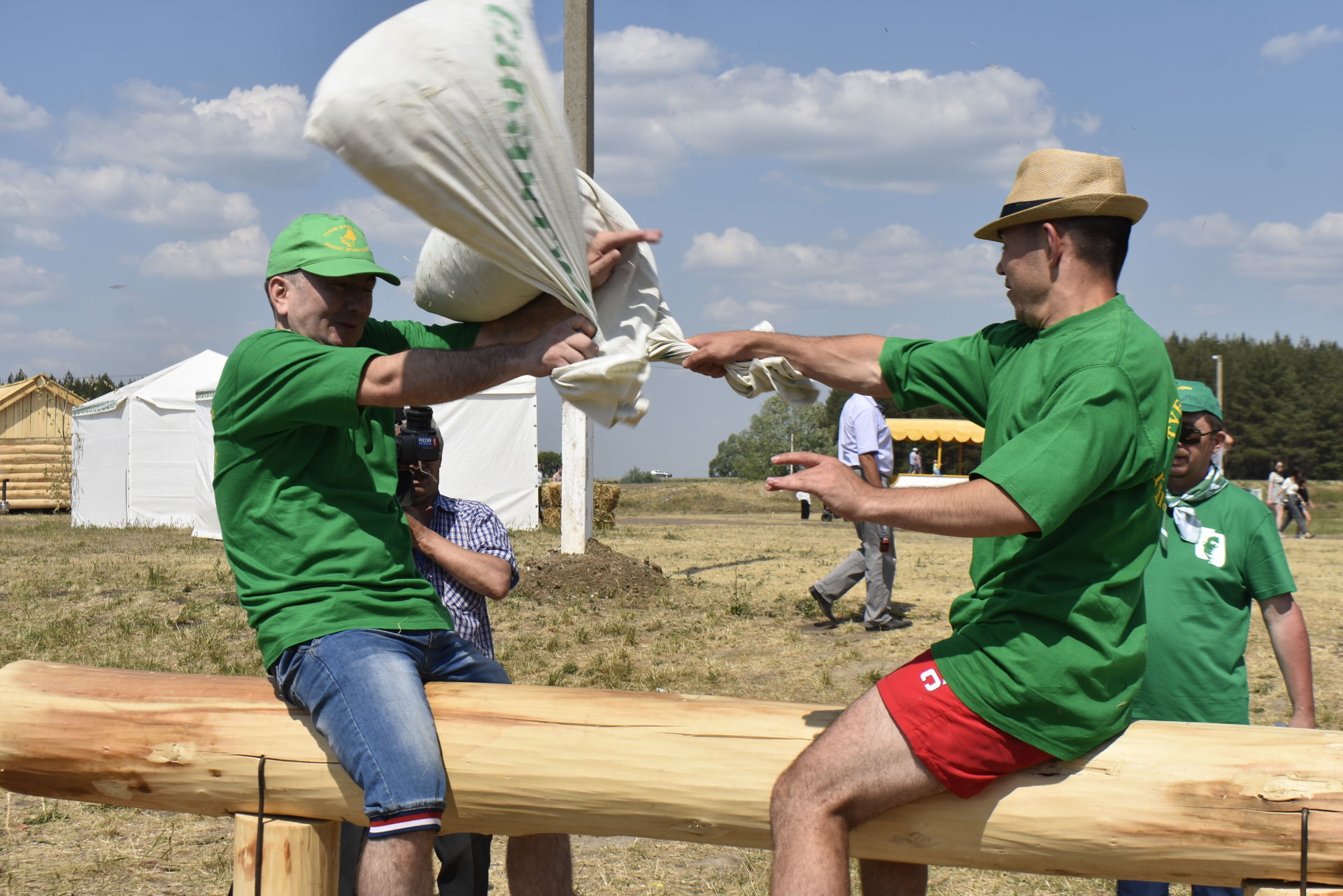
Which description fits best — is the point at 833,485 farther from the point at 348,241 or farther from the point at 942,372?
the point at 348,241

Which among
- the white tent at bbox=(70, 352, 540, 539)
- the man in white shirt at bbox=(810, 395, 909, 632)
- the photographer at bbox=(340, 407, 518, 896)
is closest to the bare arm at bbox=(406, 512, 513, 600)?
the photographer at bbox=(340, 407, 518, 896)

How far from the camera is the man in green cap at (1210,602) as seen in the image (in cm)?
298

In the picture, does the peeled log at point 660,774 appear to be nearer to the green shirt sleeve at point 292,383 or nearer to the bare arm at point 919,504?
the bare arm at point 919,504

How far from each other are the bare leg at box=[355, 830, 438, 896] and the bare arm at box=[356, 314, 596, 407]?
973 mm

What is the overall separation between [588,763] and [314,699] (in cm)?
67

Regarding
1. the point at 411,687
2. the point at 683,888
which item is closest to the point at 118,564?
the point at 683,888

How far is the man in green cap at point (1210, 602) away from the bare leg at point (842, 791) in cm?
121

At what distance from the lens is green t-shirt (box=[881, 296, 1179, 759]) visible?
195cm

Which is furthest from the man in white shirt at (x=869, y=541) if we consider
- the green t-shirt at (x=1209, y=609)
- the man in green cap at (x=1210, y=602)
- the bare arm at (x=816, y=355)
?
the bare arm at (x=816, y=355)

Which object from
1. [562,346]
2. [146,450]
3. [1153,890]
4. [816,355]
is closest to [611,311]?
[562,346]

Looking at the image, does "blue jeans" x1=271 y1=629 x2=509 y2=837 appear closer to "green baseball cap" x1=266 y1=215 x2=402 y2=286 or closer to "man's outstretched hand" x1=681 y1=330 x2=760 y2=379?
"green baseball cap" x1=266 y1=215 x2=402 y2=286

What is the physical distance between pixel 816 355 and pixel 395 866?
63.6 inches

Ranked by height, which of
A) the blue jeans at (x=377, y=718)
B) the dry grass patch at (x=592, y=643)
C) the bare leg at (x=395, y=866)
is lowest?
the dry grass patch at (x=592, y=643)

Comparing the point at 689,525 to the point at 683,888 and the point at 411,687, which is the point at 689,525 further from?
the point at 411,687
